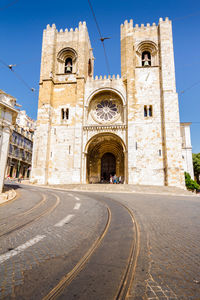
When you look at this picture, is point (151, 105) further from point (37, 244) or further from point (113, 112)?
point (37, 244)

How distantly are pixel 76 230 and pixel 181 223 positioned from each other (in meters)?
2.61

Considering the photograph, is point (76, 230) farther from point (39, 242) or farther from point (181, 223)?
point (181, 223)

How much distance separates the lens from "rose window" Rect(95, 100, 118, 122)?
2278 cm

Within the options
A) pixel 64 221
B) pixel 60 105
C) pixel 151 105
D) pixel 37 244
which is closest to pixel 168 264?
pixel 37 244

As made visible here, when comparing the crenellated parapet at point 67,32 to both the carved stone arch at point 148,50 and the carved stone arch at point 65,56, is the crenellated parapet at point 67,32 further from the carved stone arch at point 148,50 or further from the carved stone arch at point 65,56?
the carved stone arch at point 148,50

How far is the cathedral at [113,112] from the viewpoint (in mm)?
19344

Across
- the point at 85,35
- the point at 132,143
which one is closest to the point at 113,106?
the point at 132,143

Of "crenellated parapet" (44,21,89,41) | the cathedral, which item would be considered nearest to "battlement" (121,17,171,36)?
the cathedral

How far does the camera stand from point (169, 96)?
1980 cm

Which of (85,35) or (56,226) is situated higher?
(85,35)

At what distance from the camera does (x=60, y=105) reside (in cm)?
2256

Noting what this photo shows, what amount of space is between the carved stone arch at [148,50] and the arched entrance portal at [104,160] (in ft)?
35.0

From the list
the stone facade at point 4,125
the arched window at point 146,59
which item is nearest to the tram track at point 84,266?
the stone facade at point 4,125

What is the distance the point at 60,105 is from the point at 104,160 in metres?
9.71
